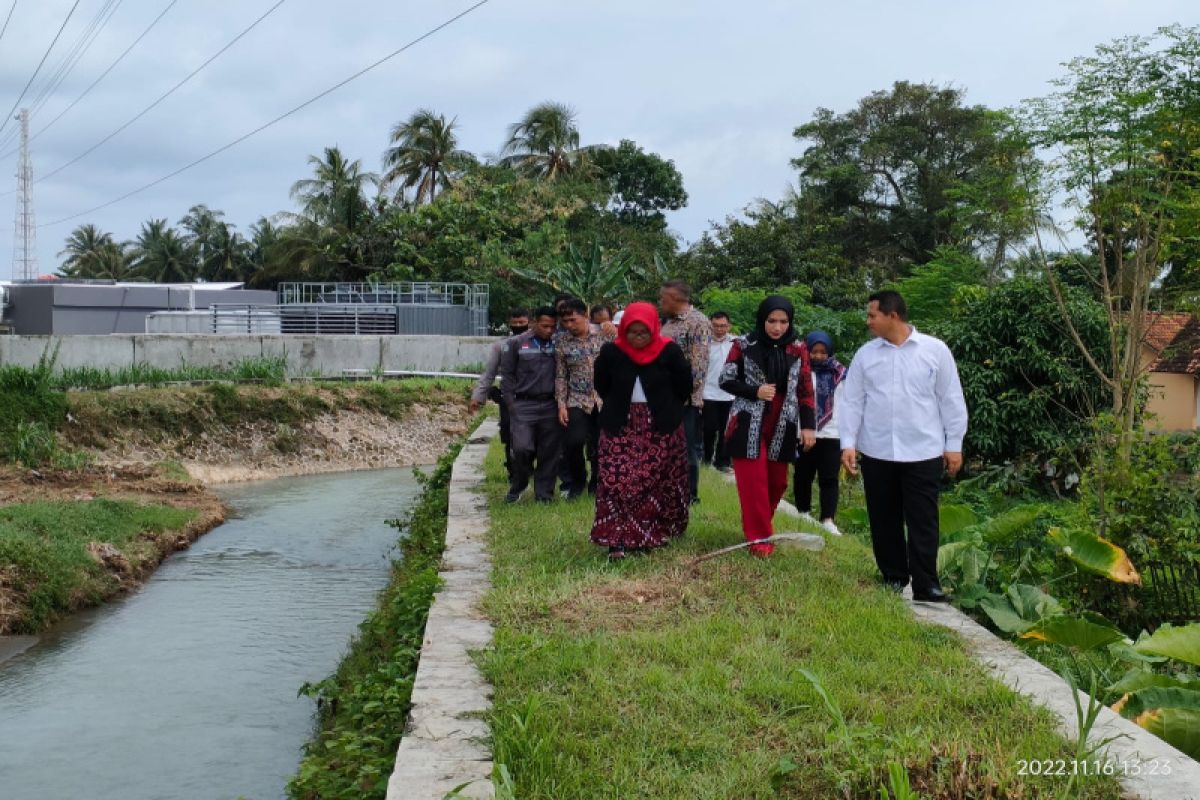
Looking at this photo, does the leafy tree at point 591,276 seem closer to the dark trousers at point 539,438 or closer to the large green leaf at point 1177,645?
the dark trousers at point 539,438

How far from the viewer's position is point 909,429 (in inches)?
246

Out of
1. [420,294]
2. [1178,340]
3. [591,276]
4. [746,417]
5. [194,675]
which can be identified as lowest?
[194,675]

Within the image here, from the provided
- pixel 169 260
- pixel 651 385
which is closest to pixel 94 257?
pixel 169 260

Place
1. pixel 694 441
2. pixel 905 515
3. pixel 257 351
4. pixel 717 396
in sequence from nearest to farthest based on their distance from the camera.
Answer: pixel 905 515 → pixel 694 441 → pixel 717 396 → pixel 257 351

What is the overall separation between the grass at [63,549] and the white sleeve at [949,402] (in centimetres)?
718

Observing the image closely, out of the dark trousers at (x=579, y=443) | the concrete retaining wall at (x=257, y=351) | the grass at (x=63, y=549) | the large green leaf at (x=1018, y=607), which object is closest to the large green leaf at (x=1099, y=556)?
the large green leaf at (x=1018, y=607)

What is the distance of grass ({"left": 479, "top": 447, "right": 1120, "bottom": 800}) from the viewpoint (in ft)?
12.2

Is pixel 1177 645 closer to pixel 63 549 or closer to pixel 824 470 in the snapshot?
pixel 824 470

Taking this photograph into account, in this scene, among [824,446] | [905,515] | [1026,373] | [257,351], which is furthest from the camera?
[257,351]

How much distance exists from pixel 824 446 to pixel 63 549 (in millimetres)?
6768

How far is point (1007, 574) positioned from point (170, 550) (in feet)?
29.0

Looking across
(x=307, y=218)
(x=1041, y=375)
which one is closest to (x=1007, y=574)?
(x=1041, y=375)

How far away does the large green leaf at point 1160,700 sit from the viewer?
15.9 feet

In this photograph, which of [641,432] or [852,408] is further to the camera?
[641,432]
